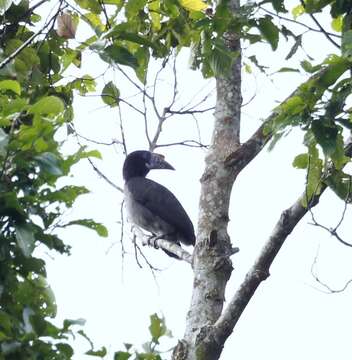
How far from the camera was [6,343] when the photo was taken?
2340 mm

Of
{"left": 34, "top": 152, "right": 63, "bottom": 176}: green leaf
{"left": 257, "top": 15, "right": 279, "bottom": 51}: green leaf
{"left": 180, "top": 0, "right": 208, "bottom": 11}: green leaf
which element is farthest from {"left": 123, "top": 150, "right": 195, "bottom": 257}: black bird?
{"left": 34, "top": 152, "right": 63, "bottom": 176}: green leaf

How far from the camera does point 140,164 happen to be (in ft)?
30.0

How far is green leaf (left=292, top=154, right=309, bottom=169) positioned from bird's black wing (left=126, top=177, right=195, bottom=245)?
4650 mm

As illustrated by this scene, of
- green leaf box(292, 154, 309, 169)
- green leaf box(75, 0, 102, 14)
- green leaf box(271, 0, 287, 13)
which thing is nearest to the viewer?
green leaf box(292, 154, 309, 169)

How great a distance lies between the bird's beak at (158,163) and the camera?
8891mm

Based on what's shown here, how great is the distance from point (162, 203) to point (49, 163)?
6.02 meters

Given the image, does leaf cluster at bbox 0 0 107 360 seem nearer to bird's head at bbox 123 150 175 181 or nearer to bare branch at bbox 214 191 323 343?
bare branch at bbox 214 191 323 343

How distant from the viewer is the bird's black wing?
322 inches

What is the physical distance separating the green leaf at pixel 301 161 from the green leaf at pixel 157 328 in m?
1.05

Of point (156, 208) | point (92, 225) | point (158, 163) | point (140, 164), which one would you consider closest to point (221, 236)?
point (92, 225)

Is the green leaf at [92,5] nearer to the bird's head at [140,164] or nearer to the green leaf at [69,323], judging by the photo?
the green leaf at [69,323]

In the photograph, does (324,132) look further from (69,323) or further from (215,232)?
(215,232)

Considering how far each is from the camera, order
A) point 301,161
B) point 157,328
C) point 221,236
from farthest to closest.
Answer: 1. point 221,236
2. point 301,161
3. point 157,328

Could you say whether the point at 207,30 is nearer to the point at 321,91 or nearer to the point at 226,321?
the point at 321,91
